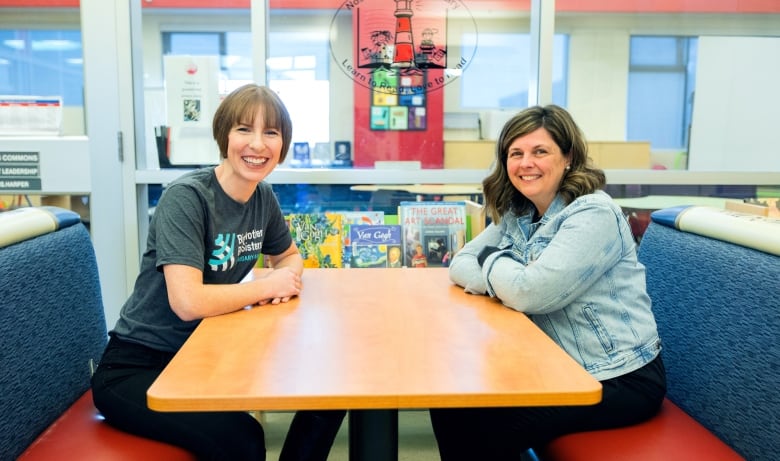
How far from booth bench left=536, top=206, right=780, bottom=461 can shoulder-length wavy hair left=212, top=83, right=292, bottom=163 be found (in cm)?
110

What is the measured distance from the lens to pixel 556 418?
1481 millimetres

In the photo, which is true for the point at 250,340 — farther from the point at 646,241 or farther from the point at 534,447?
the point at 646,241

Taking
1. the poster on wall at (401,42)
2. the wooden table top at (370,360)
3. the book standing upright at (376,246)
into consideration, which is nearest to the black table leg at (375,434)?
the wooden table top at (370,360)

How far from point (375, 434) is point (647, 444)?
0.62m

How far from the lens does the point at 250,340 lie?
1317 millimetres

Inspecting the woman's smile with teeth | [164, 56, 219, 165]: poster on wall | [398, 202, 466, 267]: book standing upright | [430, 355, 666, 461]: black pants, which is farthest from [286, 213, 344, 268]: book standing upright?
[430, 355, 666, 461]: black pants

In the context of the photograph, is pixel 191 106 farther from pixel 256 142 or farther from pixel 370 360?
pixel 370 360

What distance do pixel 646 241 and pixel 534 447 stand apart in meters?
0.78

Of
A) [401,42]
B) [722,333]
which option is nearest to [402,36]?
[401,42]

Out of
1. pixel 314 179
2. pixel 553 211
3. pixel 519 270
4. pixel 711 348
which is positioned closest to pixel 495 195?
pixel 553 211

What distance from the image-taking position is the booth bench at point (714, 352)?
4.53 feet

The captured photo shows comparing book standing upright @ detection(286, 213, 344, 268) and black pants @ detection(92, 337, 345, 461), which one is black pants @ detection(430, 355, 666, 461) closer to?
black pants @ detection(92, 337, 345, 461)

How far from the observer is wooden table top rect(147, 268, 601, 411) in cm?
103

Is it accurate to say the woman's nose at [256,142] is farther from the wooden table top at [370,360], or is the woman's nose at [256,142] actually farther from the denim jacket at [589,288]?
the denim jacket at [589,288]
